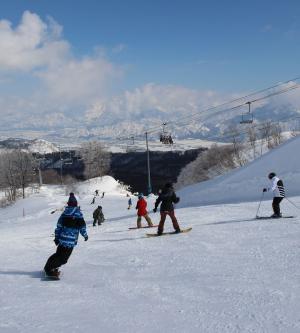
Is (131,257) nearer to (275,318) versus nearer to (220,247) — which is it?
(220,247)

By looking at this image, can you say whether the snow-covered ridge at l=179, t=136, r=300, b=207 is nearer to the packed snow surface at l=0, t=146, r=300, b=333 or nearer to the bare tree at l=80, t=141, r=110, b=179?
the packed snow surface at l=0, t=146, r=300, b=333

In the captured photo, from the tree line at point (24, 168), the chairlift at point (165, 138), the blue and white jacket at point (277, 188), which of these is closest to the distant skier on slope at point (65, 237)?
the blue and white jacket at point (277, 188)

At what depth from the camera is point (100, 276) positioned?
9.47m

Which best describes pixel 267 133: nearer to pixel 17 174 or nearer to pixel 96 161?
pixel 96 161

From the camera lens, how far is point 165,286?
326 inches

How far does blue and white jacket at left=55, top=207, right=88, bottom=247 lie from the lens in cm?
919

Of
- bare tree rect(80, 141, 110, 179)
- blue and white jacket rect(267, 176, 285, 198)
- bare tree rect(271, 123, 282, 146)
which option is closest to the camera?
blue and white jacket rect(267, 176, 285, 198)

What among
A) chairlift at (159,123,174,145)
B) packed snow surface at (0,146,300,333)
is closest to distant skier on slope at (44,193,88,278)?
packed snow surface at (0,146,300,333)

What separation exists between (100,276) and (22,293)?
1803 millimetres

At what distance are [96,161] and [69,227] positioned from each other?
10523 cm

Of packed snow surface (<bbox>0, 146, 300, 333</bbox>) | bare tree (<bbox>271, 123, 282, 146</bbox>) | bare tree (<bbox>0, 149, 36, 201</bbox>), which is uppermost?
bare tree (<bbox>271, 123, 282, 146</bbox>)

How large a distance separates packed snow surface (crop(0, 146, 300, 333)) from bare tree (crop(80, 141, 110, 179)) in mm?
96549

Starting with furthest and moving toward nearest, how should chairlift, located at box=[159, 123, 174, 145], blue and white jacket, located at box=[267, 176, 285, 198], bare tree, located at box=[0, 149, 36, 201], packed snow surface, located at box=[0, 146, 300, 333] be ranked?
1. bare tree, located at box=[0, 149, 36, 201]
2. chairlift, located at box=[159, 123, 174, 145]
3. blue and white jacket, located at box=[267, 176, 285, 198]
4. packed snow surface, located at box=[0, 146, 300, 333]

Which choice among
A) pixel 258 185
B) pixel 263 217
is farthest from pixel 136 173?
pixel 263 217
